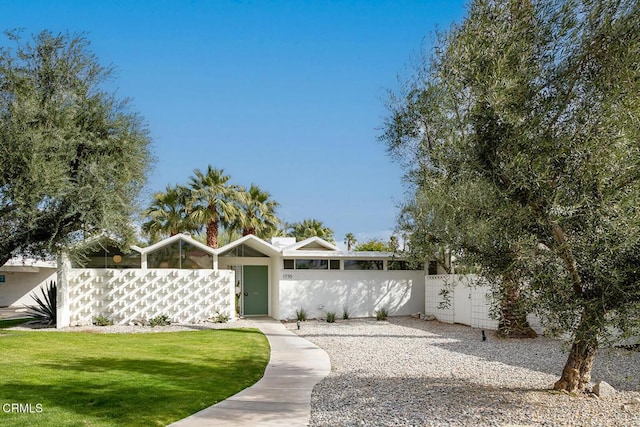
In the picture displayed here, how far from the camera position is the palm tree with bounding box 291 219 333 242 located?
3888 centimetres

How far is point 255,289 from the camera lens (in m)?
23.4

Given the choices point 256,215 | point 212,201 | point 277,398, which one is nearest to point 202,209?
point 212,201

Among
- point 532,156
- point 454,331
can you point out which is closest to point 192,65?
point 454,331

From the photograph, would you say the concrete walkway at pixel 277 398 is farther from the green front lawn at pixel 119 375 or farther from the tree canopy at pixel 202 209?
the tree canopy at pixel 202 209

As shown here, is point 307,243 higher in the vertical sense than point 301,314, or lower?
higher

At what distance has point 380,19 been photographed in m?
14.2

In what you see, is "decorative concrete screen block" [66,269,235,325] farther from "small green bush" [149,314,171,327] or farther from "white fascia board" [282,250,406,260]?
"white fascia board" [282,250,406,260]

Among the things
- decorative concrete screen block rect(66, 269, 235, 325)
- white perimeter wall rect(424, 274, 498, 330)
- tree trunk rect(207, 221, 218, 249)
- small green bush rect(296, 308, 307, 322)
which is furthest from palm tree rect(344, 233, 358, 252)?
decorative concrete screen block rect(66, 269, 235, 325)

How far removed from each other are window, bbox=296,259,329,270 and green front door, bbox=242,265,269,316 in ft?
6.74

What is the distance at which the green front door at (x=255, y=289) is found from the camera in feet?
76.4

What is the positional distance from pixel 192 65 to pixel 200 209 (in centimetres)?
1057

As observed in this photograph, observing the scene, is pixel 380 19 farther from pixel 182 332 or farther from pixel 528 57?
pixel 182 332

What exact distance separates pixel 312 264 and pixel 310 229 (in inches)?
642

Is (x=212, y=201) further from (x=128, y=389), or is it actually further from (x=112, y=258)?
(x=128, y=389)
